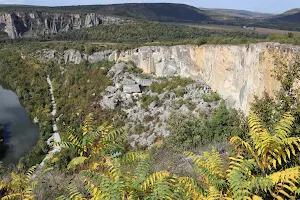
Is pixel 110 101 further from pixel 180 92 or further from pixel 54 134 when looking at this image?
pixel 180 92

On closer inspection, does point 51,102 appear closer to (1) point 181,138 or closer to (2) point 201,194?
(1) point 181,138

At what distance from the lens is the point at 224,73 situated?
67.5 ft

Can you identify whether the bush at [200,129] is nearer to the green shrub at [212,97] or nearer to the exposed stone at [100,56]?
the green shrub at [212,97]

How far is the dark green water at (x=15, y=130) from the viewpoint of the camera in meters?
24.3

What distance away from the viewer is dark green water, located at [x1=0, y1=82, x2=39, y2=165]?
24.3m

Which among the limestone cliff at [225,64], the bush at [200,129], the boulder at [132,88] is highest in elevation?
the limestone cliff at [225,64]

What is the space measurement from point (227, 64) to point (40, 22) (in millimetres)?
63663

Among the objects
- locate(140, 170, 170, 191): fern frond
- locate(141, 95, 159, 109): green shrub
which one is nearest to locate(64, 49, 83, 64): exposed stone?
locate(141, 95, 159, 109): green shrub

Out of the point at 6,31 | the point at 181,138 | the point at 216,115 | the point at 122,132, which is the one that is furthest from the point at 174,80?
the point at 6,31

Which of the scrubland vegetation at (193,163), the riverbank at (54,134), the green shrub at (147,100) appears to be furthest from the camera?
the green shrub at (147,100)

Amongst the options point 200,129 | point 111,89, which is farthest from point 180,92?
point 111,89

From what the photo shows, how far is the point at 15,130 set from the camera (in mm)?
28906

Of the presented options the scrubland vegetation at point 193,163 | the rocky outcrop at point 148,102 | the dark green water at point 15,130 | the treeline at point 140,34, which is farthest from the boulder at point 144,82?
the treeline at point 140,34

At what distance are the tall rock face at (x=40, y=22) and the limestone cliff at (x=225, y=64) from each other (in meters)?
41.1
